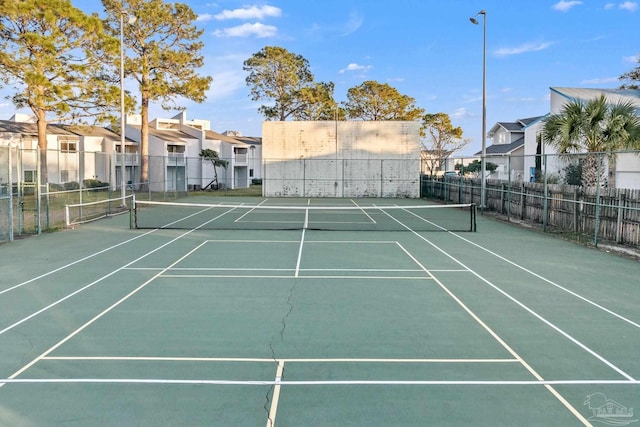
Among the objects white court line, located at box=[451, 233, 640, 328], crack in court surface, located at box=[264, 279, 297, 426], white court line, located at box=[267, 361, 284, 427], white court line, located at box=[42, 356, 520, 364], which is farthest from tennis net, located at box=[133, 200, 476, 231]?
white court line, located at box=[267, 361, 284, 427]

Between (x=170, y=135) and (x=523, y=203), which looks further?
(x=170, y=135)

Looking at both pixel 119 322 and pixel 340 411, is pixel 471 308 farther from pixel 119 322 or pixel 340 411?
pixel 119 322

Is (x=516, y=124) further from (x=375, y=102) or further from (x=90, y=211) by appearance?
(x=90, y=211)

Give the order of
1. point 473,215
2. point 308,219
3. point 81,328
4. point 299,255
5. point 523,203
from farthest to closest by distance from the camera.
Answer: point 308,219
point 523,203
point 473,215
point 299,255
point 81,328

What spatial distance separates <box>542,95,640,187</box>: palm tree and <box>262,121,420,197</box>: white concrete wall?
23077mm

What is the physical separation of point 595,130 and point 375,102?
45394 millimetres

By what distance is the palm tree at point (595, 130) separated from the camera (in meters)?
17.6

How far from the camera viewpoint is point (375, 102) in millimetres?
62094

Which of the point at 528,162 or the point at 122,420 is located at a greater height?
the point at 528,162

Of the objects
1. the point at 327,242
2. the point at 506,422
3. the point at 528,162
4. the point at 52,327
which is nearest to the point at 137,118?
the point at 528,162

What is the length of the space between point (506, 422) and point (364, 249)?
10313mm

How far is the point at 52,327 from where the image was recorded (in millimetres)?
7449

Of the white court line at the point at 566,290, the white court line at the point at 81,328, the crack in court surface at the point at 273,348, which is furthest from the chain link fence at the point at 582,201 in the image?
the white court line at the point at 81,328

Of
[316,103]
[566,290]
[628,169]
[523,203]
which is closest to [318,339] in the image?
[566,290]
